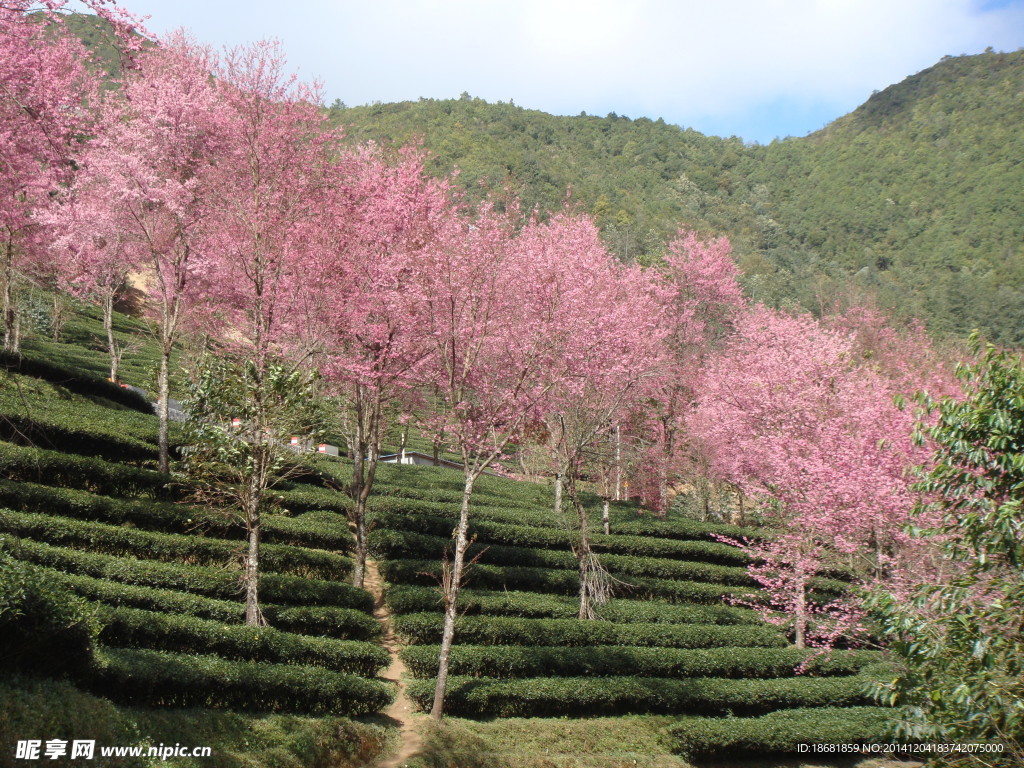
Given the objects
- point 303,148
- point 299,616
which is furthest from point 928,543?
point 303,148

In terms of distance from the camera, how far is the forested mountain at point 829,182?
83.8m

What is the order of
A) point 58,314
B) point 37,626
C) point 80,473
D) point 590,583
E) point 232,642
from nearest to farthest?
point 37,626 → point 232,642 → point 80,473 → point 590,583 → point 58,314

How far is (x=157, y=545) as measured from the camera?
46.0 ft

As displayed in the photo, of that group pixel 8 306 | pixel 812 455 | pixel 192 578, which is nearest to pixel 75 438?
pixel 192 578

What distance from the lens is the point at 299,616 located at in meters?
13.9

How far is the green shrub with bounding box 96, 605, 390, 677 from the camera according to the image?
10867mm

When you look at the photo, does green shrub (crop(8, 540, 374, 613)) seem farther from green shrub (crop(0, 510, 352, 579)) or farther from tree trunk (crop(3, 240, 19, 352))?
tree trunk (crop(3, 240, 19, 352))

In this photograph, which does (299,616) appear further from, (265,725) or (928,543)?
(928,543)

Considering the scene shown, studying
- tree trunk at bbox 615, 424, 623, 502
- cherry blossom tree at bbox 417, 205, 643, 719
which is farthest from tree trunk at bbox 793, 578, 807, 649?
cherry blossom tree at bbox 417, 205, 643, 719

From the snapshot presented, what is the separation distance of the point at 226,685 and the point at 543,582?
9805 millimetres

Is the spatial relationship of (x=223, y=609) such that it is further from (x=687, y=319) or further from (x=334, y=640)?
(x=687, y=319)

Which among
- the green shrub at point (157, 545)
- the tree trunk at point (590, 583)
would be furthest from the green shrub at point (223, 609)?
the tree trunk at point (590, 583)

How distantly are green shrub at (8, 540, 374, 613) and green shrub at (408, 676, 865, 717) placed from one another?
9.08ft

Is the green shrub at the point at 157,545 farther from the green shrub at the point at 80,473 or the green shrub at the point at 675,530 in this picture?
the green shrub at the point at 675,530
